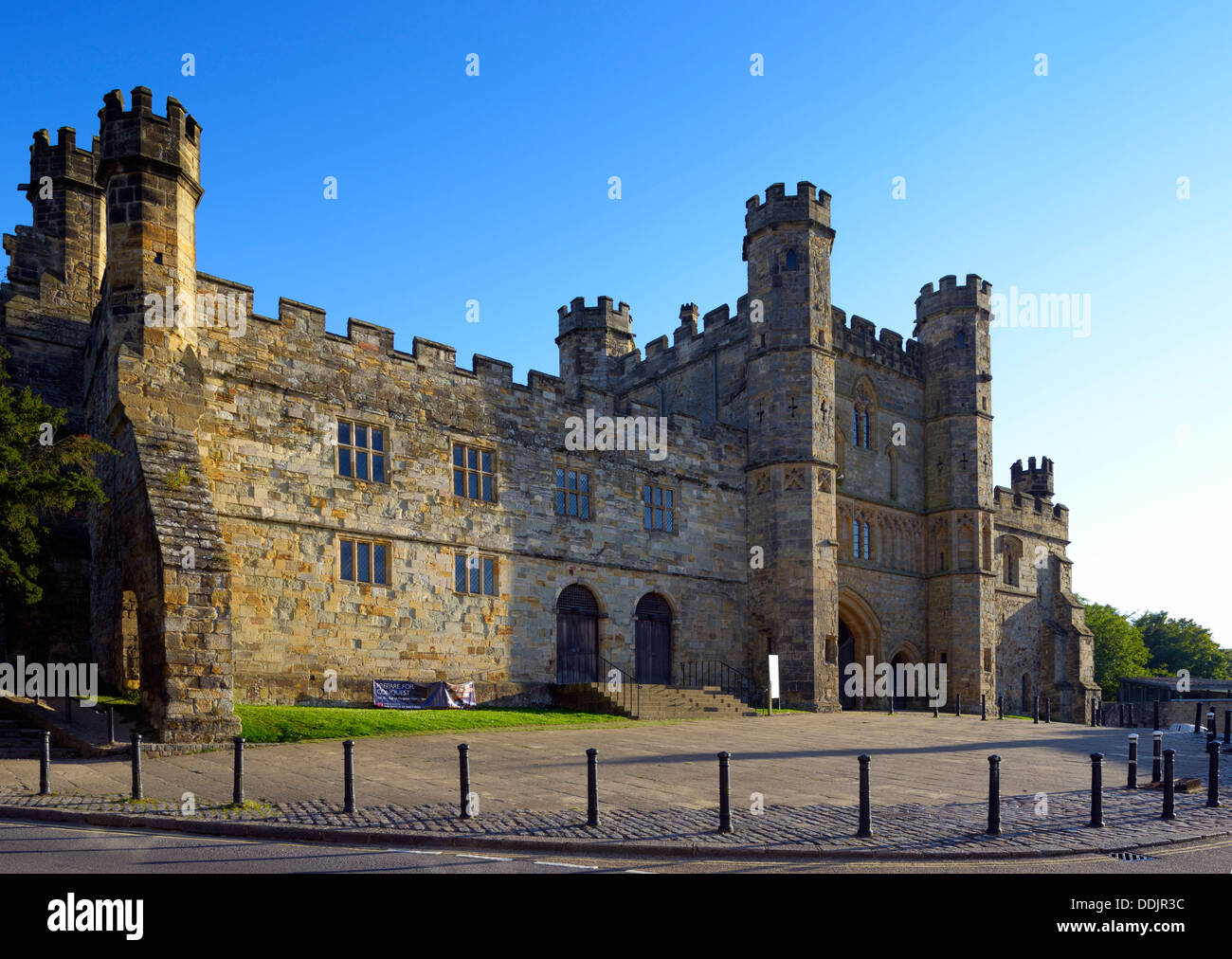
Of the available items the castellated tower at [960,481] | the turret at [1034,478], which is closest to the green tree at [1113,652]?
the turret at [1034,478]

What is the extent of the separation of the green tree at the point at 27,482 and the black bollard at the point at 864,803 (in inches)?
538

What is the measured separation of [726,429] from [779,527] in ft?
11.0

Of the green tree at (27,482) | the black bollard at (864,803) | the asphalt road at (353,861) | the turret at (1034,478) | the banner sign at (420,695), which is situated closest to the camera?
the asphalt road at (353,861)

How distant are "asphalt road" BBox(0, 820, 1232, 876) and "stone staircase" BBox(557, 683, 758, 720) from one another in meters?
13.9

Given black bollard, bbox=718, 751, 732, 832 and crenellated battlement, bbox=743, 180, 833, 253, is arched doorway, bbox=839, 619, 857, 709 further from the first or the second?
black bollard, bbox=718, 751, 732, 832

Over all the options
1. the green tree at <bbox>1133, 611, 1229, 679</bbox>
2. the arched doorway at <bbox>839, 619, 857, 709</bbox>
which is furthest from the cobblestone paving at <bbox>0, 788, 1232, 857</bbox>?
the green tree at <bbox>1133, 611, 1229, 679</bbox>

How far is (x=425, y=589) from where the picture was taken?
73.6ft

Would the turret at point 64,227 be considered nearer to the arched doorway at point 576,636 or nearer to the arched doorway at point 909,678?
the arched doorway at point 576,636

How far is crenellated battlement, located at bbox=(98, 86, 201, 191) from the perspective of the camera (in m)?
18.1

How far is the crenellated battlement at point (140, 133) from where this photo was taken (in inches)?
714

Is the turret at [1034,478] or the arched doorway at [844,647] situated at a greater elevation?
the turret at [1034,478]
